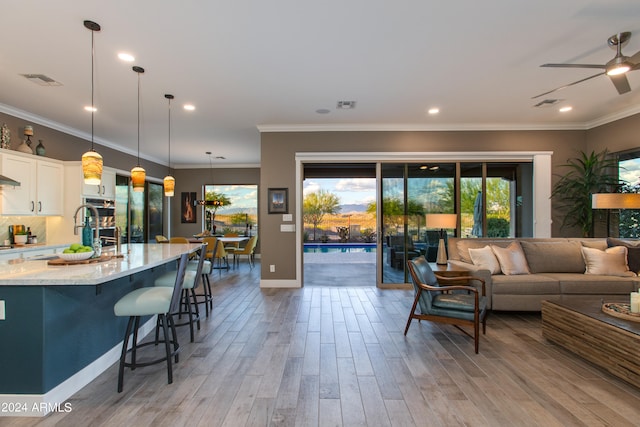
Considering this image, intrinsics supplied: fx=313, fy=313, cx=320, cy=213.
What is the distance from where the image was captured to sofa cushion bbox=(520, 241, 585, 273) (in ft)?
14.2

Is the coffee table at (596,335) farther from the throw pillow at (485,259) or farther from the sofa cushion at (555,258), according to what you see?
the sofa cushion at (555,258)

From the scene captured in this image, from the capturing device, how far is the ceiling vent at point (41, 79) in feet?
11.8

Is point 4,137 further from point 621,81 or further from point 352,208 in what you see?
point 352,208

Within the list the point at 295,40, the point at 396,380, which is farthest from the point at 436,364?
the point at 295,40

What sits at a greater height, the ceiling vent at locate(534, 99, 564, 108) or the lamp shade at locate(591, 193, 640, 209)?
the ceiling vent at locate(534, 99, 564, 108)

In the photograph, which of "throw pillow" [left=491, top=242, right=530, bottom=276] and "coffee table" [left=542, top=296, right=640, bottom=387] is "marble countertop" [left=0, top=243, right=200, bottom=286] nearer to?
"coffee table" [left=542, top=296, right=640, bottom=387]

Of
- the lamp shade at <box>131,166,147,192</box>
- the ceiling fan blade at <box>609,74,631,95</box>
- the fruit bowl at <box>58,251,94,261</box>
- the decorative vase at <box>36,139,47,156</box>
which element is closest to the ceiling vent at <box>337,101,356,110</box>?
the ceiling fan blade at <box>609,74,631,95</box>

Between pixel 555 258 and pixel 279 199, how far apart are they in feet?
14.2

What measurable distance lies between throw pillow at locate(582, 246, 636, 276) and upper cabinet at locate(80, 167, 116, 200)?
792 cm

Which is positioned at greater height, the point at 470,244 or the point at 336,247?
the point at 470,244

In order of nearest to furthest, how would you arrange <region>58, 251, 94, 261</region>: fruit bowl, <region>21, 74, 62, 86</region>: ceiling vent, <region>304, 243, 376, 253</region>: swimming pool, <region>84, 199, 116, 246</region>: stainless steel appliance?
<region>58, 251, 94, 261</region>: fruit bowl → <region>21, 74, 62, 86</region>: ceiling vent → <region>84, 199, 116, 246</region>: stainless steel appliance → <region>304, 243, 376, 253</region>: swimming pool

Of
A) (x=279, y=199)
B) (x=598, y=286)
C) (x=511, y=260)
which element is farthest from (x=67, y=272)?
(x=598, y=286)

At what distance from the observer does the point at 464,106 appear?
4691 mm

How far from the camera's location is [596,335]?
2.62m
